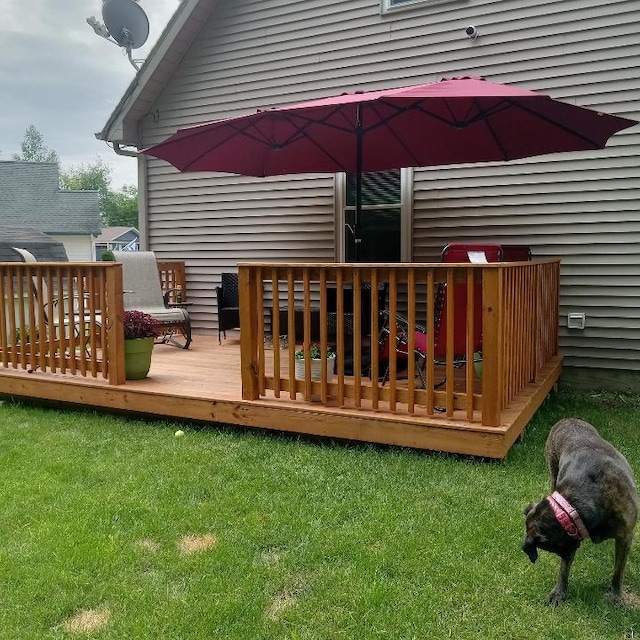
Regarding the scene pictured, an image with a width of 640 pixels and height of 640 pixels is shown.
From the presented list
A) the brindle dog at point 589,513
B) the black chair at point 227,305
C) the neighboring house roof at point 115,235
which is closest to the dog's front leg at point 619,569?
the brindle dog at point 589,513

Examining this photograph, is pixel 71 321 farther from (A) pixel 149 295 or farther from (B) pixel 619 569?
(B) pixel 619 569

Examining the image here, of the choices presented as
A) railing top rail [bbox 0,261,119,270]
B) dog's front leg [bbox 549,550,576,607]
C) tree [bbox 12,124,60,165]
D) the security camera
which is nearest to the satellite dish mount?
railing top rail [bbox 0,261,119,270]

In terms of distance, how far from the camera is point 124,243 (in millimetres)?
47438

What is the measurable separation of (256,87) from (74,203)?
2487 centimetres

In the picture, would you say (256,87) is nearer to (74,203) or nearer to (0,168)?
(74,203)

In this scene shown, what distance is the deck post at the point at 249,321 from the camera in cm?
396

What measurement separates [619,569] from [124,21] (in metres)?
8.48

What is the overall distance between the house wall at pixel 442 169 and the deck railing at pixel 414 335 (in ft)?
3.50

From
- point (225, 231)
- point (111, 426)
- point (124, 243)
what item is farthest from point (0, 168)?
point (111, 426)

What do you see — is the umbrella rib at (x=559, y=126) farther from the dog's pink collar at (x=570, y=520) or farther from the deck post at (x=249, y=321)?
the dog's pink collar at (x=570, y=520)

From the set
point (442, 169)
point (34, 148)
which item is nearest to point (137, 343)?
point (442, 169)

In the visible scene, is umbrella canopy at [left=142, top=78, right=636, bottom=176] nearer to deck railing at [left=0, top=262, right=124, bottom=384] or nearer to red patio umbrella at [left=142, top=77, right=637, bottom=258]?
red patio umbrella at [left=142, top=77, right=637, bottom=258]

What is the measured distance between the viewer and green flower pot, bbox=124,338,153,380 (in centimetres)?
466

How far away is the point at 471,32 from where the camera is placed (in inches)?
222
